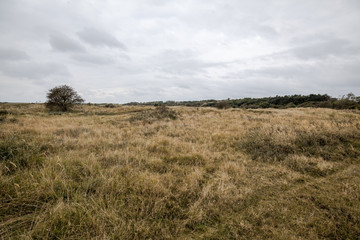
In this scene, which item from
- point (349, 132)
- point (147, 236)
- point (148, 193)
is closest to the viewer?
point (147, 236)

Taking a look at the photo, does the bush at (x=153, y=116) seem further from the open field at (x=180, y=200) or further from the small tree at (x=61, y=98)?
the small tree at (x=61, y=98)

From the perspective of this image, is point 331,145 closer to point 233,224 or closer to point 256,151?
point 256,151

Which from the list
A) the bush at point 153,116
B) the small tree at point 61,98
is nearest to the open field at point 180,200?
the bush at point 153,116

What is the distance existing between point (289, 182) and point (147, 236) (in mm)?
3441

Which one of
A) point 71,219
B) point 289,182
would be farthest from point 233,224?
point 71,219

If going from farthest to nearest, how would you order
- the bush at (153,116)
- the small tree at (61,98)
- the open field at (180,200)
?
the small tree at (61,98) < the bush at (153,116) < the open field at (180,200)

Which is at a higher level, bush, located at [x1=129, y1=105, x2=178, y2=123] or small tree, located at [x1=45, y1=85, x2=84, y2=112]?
small tree, located at [x1=45, y1=85, x2=84, y2=112]

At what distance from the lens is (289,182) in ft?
11.3

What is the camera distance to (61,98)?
95.3 ft

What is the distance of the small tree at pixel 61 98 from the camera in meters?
28.4

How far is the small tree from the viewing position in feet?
93.2

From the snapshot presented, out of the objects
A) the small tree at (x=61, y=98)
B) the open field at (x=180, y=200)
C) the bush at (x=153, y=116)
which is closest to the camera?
the open field at (x=180, y=200)

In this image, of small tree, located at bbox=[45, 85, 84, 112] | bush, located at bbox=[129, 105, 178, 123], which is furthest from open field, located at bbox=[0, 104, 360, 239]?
small tree, located at bbox=[45, 85, 84, 112]

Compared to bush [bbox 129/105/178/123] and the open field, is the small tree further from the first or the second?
the open field
